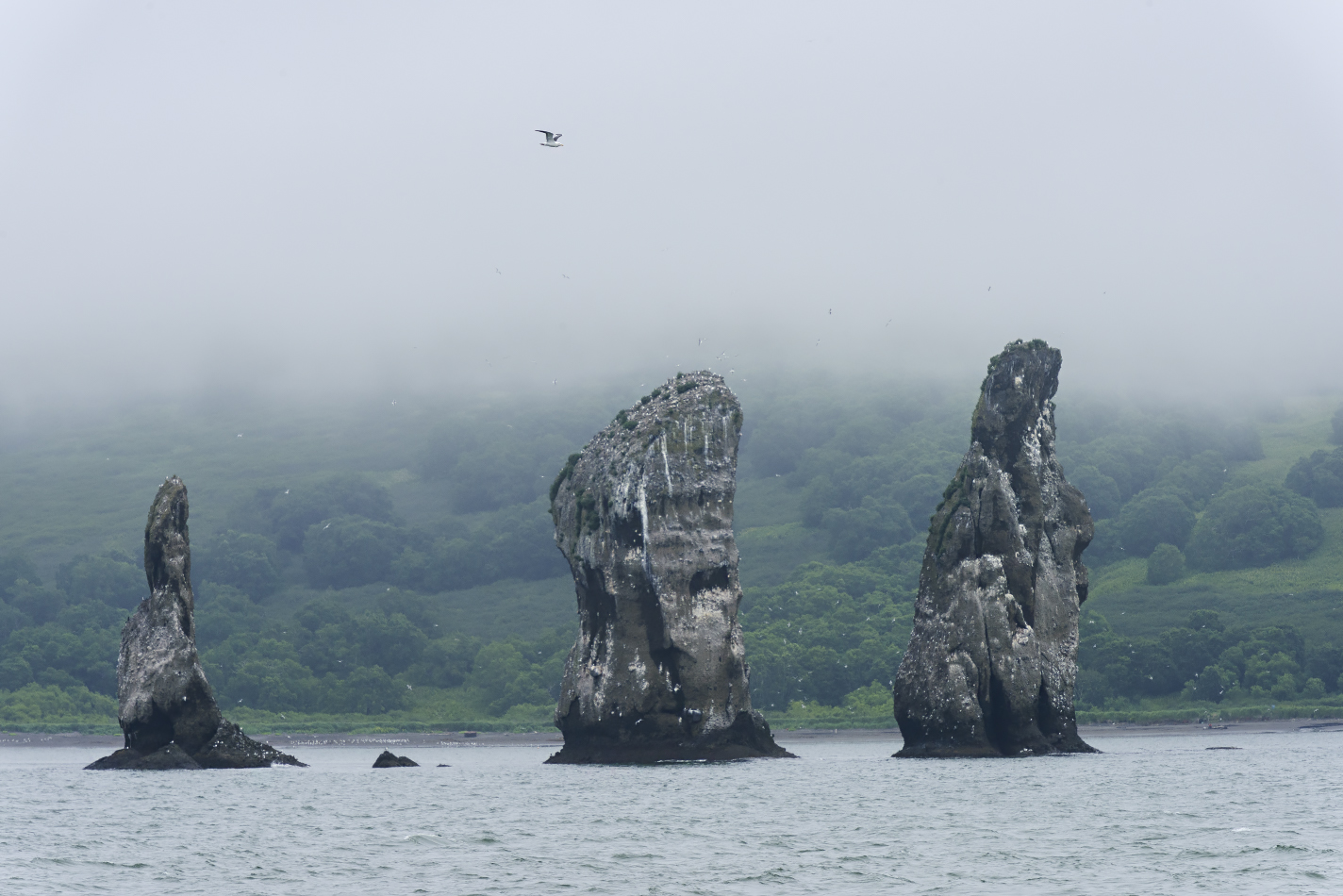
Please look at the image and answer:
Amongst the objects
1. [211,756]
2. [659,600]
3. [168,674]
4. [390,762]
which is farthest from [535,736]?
[168,674]

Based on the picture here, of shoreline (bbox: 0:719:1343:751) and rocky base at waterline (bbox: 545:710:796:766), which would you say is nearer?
rocky base at waterline (bbox: 545:710:796:766)

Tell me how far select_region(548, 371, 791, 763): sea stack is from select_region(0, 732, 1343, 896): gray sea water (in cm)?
222

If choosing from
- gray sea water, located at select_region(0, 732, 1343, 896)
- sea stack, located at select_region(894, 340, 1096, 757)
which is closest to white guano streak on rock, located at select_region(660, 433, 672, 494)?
sea stack, located at select_region(894, 340, 1096, 757)

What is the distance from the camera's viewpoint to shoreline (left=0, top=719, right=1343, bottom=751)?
13950 cm

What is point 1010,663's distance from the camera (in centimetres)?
8175

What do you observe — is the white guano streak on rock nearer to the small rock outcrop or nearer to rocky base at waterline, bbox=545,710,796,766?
rocky base at waterline, bbox=545,710,796,766

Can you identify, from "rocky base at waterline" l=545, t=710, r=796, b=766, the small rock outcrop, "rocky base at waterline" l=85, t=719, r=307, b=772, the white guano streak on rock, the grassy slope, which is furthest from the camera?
the grassy slope

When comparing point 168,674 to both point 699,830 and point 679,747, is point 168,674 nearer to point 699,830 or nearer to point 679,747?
point 679,747

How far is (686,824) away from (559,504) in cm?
3315

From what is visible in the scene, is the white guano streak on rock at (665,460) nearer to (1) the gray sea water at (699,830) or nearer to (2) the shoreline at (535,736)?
(1) the gray sea water at (699,830)

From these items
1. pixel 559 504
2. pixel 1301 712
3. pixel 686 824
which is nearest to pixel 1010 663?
pixel 559 504

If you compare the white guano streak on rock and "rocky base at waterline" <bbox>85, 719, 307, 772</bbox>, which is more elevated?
the white guano streak on rock

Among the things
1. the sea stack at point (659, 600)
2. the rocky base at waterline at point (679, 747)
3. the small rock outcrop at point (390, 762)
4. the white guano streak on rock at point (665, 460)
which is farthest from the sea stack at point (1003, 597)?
the small rock outcrop at point (390, 762)

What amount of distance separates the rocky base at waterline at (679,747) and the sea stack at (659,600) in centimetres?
6
